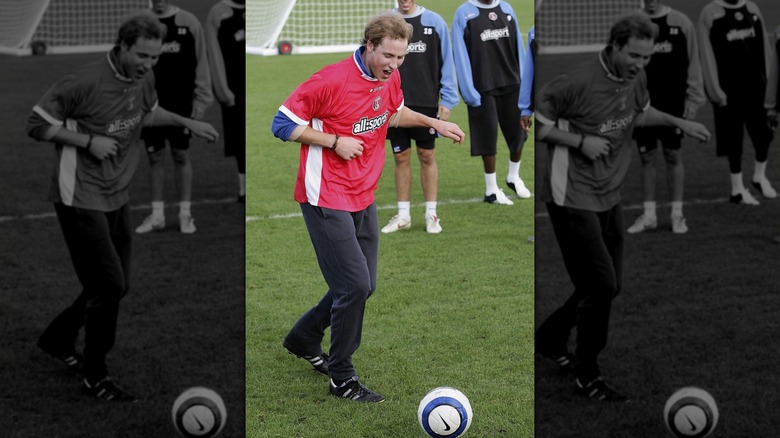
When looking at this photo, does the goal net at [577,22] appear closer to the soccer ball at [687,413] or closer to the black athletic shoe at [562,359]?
the black athletic shoe at [562,359]

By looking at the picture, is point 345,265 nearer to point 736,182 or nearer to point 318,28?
point 736,182

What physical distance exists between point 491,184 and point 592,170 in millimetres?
5996

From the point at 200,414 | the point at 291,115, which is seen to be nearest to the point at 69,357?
the point at 200,414

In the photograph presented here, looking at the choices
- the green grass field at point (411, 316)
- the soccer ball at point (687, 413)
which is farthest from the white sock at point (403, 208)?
the soccer ball at point (687, 413)

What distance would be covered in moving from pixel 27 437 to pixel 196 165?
144cm

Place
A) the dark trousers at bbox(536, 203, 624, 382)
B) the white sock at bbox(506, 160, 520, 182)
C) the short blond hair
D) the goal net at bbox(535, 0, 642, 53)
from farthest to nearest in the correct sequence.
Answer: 1. the white sock at bbox(506, 160, 520, 182)
2. the short blond hair
3. the dark trousers at bbox(536, 203, 624, 382)
4. the goal net at bbox(535, 0, 642, 53)

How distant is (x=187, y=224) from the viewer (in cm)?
456

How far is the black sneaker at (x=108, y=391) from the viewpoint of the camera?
15.3ft

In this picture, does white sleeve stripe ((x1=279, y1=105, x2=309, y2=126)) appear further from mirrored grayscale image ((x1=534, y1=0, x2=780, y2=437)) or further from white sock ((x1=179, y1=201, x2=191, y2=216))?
mirrored grayscale image ((x1=534, y1=0, x2=780, y2=437))

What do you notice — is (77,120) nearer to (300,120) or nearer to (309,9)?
(300,120)

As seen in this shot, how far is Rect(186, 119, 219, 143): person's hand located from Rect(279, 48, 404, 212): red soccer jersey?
827 mm

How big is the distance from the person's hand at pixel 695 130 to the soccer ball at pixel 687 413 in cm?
112

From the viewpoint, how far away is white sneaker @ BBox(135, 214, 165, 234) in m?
4.58

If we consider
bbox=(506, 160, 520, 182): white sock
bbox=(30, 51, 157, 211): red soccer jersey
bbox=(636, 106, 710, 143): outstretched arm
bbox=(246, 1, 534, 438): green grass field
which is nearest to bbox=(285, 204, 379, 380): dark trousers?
bbox=(246, 1, 534, 438): green grass field
